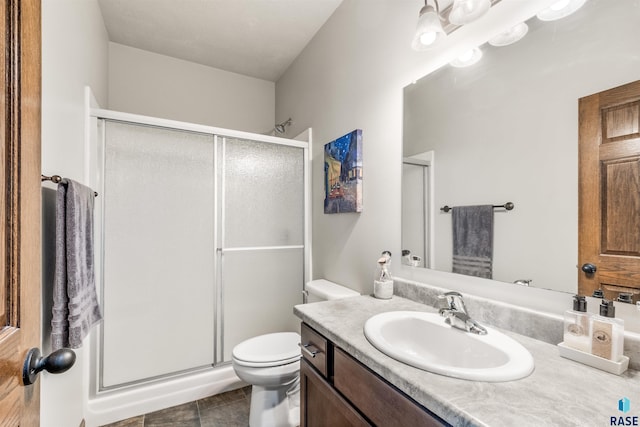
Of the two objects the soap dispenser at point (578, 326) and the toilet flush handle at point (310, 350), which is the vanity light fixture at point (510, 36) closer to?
the soap dispenser at point (578, 326)

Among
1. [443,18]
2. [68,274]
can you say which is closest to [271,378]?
[68,274]

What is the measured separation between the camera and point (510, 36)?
1.06 metres

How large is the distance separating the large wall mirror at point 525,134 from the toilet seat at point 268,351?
0.92m

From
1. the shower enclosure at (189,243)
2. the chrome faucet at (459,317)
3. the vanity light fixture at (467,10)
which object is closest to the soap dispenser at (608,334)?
the chrome faucet at (459,317)

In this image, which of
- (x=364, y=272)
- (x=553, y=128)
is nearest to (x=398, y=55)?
(x=553, y=128)

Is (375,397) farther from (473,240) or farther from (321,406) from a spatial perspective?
(473,240)

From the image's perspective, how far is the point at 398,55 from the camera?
1.52 m

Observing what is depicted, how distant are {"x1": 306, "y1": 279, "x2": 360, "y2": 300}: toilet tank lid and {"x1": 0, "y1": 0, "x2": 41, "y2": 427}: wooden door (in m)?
1.35

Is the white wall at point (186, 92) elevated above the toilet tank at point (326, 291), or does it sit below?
above

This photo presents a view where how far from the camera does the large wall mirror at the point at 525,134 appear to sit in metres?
0.87

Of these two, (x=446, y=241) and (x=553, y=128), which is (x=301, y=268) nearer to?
(x=446, y=241)

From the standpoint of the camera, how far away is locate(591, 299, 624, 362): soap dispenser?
73cm

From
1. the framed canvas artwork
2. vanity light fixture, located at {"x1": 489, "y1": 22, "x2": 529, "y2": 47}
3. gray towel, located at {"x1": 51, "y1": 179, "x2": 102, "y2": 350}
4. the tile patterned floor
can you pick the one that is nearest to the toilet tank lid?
the framed canvas artwork

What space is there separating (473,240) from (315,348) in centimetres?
75
